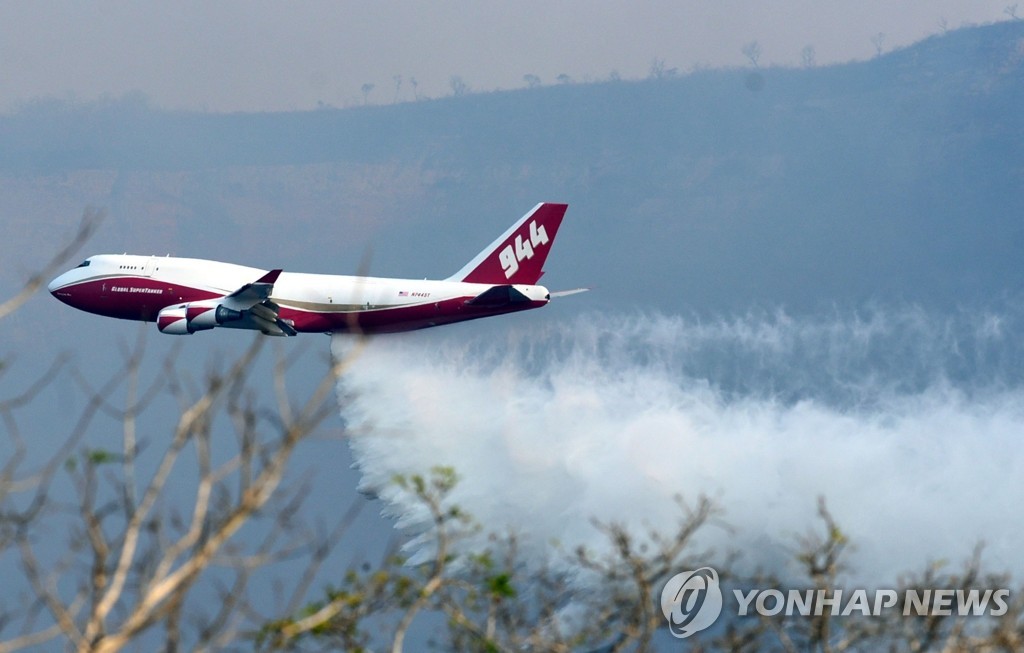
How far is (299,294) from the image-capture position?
75.4 m

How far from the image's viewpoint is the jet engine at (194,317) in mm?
75312

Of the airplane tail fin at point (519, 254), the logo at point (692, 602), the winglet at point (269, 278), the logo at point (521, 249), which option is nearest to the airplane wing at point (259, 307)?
the winglet at point (269, 278)

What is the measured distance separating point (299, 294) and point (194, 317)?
515cm

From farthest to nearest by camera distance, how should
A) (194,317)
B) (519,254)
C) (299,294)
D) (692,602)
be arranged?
1. (519,254)
2. (194,317)
3. (299,294)
4. (692,602)

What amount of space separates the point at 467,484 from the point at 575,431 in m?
6.28

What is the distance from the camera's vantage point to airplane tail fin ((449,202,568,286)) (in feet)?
252

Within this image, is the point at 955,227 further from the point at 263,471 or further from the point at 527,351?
the point at 263,471

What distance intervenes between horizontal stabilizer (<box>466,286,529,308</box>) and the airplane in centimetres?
4

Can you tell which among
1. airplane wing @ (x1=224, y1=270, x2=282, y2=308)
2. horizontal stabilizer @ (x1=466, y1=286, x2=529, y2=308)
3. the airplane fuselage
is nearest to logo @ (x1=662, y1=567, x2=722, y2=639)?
horizontal stabilizer @ (x1=466, y1=286, x2=529, y2=308)

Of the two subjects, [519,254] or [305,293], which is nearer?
[305,293]

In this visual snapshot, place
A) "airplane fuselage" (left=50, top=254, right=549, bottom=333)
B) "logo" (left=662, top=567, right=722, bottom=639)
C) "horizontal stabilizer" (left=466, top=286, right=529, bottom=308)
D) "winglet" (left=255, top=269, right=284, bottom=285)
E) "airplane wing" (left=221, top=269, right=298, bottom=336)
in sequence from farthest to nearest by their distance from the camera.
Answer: "airplane wing" (left=221, top=269, right=298, bottom=336), "winglet" (left=255, top=269, right=284, bottom=285), "airplane fuselage" (left=50, top=254, right=549, bottom=333), "horizontal stabilizer" (left=466, top=286, right=529, bottom=308), "logo" (left=662, top=567, right=722, bottom=639)

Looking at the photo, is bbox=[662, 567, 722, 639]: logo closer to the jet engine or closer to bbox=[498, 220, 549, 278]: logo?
bbox=[498, 220, 549, 278]: logo

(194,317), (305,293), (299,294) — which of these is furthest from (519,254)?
(194,317)

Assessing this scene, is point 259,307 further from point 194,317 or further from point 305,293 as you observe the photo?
point 194,317
